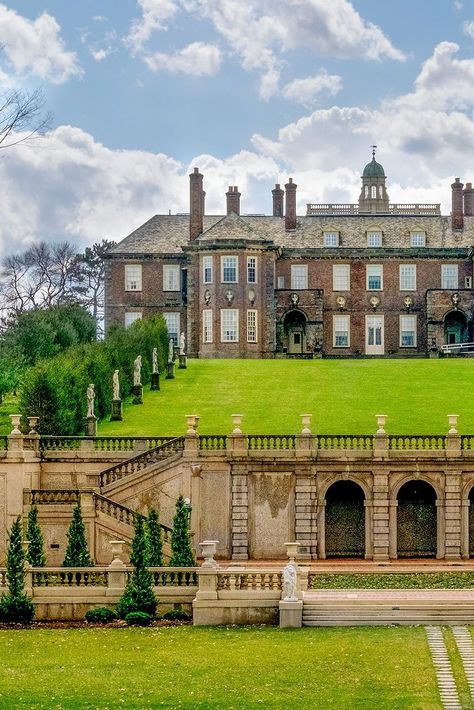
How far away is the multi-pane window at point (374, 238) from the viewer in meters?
95.5

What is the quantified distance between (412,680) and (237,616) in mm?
7736

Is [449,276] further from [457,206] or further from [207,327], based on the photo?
[207,327]

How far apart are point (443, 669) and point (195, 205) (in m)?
65.0

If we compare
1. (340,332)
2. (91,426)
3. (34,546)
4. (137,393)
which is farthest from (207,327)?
(34,546)

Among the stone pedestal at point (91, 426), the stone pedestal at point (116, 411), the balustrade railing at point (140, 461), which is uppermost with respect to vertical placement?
the stone pedestal at point (116, 411)

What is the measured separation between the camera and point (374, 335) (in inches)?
3733

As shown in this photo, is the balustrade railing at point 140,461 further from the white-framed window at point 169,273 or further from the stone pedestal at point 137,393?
the white-framed window at point 169,273

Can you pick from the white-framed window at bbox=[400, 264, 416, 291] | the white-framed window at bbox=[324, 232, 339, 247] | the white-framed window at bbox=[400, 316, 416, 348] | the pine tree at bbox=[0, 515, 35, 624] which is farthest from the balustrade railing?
the white-framed window at bbox=[400, 264, 416, 291]

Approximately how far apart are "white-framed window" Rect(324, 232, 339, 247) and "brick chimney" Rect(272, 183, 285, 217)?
6493 millimetres

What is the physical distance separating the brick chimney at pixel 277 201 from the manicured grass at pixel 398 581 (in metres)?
60.4

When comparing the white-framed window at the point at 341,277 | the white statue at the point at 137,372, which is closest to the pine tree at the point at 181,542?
the white statue at the point at 137,372

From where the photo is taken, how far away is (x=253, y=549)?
4962 centimetres

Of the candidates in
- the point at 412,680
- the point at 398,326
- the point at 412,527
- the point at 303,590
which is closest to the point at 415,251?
the point at 398,326

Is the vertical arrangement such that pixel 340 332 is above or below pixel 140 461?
above
